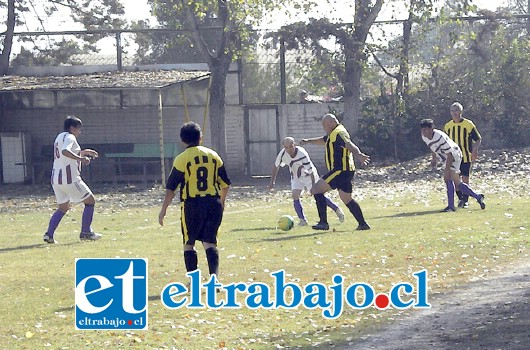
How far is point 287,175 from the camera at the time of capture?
116 feet

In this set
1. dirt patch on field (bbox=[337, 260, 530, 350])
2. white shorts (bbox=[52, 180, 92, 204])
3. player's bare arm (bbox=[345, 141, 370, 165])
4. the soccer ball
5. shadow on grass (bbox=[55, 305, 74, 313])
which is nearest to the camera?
dirt patch on field (bbox=[337, 260, 530, 350])

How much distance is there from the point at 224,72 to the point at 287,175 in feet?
12.9

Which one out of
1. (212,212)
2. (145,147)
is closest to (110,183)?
(145,147)

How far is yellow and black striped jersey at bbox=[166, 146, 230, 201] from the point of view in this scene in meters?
11.5

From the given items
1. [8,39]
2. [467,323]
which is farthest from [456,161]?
[8,39]

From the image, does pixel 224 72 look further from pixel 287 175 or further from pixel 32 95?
pixel 32 95

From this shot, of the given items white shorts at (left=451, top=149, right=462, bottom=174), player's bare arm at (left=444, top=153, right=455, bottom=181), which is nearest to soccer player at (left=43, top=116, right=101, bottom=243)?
player's bare arm at (left=444, top=153, right=455, bottom=181)

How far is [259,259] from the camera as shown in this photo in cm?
1421

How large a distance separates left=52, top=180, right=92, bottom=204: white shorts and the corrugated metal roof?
14.1 meters

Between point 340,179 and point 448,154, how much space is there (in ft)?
11.9

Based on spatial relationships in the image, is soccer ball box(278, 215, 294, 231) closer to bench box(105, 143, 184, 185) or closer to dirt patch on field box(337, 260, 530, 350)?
dirt patch on field box(337, 260, 530, 350)

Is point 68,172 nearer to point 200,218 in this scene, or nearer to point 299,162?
point 299,162

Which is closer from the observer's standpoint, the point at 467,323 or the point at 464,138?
the point at 467,323

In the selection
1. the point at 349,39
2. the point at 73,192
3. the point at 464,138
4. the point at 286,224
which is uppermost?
the point at 349,39
